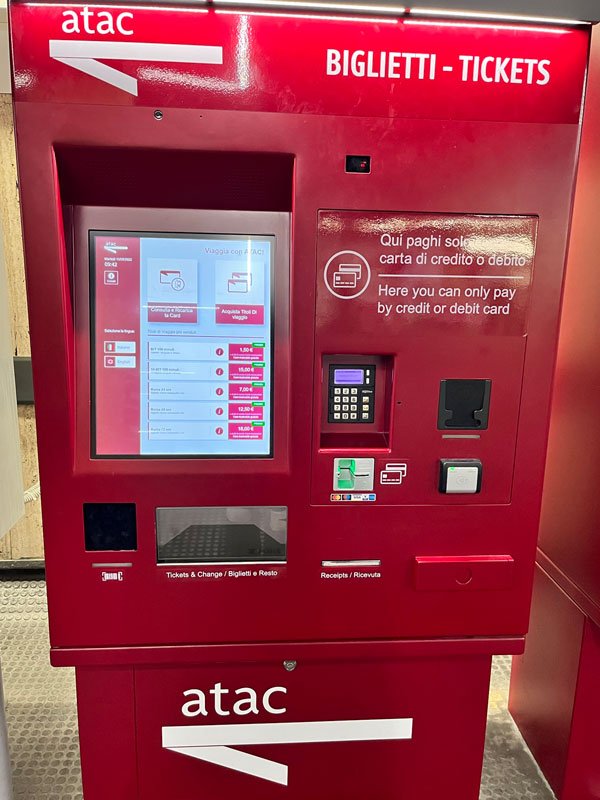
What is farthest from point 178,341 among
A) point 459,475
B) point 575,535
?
point 575,535

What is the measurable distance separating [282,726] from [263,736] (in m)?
0.06

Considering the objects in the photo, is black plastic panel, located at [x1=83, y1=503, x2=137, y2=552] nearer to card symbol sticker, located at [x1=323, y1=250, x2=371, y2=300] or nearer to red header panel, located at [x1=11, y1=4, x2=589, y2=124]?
card symbol sticker, located at [x1=323, y1=250, x2=371, y2=300]

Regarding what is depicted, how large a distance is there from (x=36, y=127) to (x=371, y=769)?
1.92 metres

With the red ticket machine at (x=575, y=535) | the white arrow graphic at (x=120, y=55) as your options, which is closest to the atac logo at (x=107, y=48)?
the white arrow graphic at (x=120, y=55)

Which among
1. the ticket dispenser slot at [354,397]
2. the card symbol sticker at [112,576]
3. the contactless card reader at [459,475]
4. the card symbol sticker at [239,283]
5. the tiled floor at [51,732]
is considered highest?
the card symbol sticker at [239,283]

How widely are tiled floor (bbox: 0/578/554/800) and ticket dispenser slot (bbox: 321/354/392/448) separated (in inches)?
57.1

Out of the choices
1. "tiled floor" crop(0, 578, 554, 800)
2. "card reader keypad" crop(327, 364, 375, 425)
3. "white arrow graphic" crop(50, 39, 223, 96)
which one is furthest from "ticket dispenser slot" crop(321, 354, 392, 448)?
"tiled floor" crop(0, 578, 554, 800)

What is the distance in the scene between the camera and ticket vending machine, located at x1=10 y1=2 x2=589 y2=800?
1.32 metres

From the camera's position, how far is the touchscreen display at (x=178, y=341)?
4.69ft

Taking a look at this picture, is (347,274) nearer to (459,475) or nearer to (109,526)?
(459,475)

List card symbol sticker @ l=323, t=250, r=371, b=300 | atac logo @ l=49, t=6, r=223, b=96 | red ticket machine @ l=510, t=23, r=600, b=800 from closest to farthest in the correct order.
Answer: atac logo @ l=49, t=6, r=223, b=96, card symbol sticker @ l=323, t=250, r=371, b=300, red ticket machine @ l=510, t=23, r=600, b=800

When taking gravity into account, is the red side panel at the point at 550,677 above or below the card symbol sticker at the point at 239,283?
below

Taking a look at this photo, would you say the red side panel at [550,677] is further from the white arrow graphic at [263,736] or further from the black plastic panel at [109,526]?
the black plastic panel at [109,526]

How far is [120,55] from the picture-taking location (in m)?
1.28
